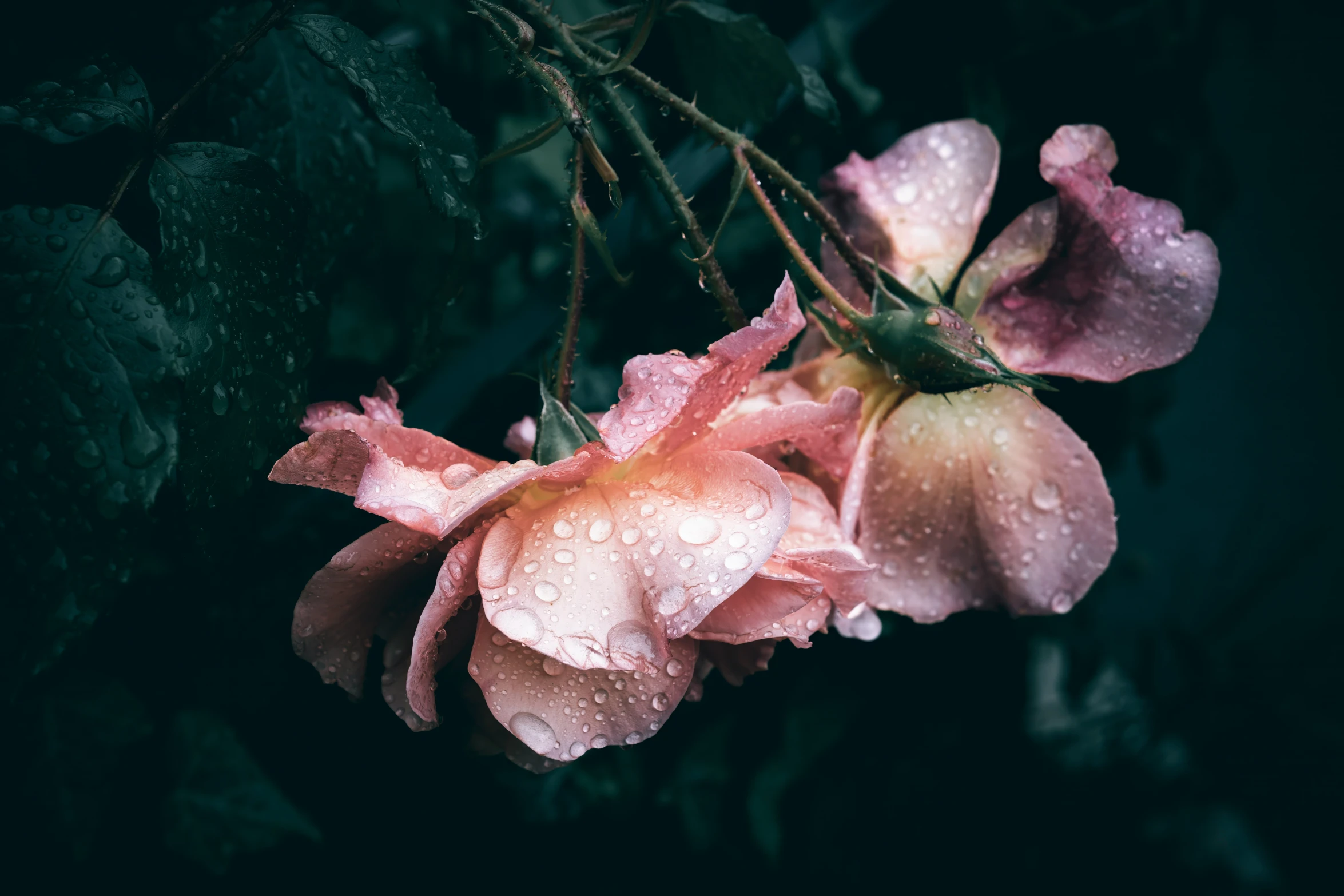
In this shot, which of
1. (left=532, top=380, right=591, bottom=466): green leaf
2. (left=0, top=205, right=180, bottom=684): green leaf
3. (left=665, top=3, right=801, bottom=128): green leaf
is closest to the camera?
(left=0, top=205, right=180, bottom=684): green leaf

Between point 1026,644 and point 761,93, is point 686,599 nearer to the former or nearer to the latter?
point 761,93

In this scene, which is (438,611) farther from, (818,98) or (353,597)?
(818,98)

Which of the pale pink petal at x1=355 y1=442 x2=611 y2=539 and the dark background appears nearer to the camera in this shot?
the pale pink petal at x1=355 y1=442 x2=611 y2=539

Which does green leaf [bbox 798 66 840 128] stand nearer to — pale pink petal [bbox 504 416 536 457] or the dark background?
the dark background

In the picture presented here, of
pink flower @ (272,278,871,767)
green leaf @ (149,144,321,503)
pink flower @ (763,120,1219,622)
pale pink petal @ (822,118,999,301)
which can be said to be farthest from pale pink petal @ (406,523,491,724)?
pale pink petal @ (822,118,999,301)

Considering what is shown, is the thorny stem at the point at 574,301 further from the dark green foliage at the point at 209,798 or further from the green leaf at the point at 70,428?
the dark green foliage at the point at 209,798

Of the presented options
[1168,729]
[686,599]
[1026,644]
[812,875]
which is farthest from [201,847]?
[1168,729]
